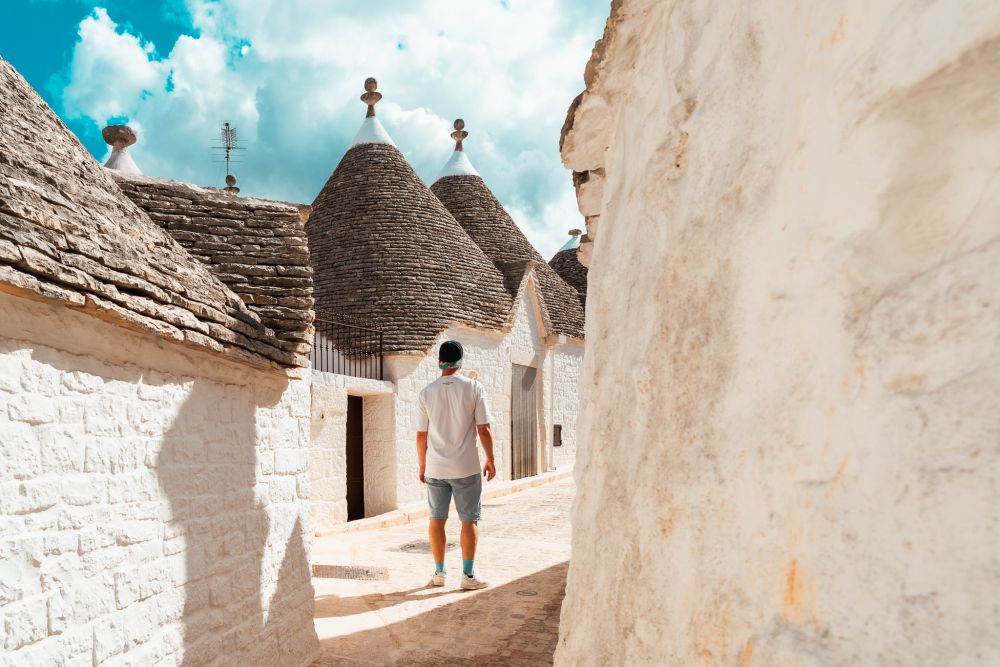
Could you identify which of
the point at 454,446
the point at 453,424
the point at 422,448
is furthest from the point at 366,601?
the point at 453,424

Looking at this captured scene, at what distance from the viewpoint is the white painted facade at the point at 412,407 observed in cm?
984

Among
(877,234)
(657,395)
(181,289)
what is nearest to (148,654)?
(181,289)

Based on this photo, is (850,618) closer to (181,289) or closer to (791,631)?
Result: (791,631)

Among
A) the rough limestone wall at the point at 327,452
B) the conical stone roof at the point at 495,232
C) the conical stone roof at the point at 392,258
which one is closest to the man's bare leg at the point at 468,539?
the rough limestone wall at the point at 327,452

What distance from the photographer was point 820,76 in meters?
1.66

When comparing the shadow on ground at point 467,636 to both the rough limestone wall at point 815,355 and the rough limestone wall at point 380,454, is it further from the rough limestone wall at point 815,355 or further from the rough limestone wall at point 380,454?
the rough limestone wall at point 380,454

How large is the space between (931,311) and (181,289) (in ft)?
9.15

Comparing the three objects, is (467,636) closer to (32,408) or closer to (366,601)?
(366,601)

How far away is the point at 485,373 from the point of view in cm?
1427

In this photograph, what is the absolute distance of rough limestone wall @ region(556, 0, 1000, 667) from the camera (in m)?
1.26

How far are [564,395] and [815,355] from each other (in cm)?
1599

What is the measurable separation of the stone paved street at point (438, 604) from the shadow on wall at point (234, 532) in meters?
0.46

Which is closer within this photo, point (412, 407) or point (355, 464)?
point (355, 464)

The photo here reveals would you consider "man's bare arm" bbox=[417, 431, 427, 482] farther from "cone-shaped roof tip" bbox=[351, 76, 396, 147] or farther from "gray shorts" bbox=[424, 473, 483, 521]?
"cone-shaped roof tip" bbox=[351, 76, 396, 147]
